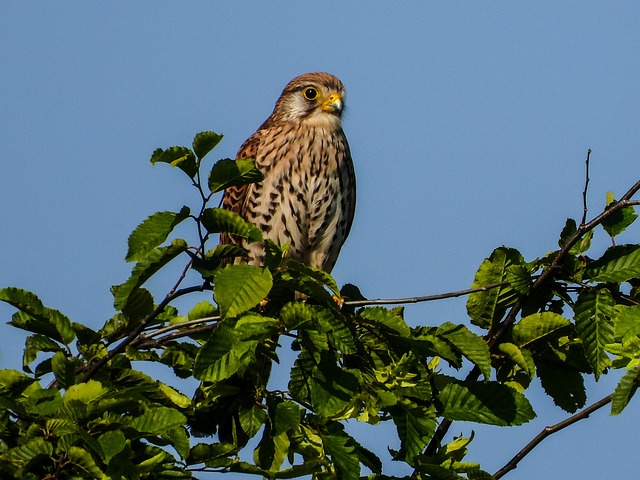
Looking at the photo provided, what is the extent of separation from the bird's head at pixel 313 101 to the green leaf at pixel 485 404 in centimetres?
363

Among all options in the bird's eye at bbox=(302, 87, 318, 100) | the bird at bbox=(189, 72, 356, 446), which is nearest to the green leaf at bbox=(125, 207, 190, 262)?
the bird at bbox=(189, 72, 356, 446)

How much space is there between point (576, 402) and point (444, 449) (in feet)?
2.05

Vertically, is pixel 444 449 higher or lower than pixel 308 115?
lower

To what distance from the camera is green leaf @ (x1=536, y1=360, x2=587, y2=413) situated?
437 centimetres

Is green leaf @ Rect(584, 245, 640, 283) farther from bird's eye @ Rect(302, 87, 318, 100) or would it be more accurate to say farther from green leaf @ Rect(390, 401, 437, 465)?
bird's eye @ Rect(302, 87, 318, 100)

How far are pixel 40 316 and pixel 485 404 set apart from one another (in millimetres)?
1600

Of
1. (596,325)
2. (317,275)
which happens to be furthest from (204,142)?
(596,325)

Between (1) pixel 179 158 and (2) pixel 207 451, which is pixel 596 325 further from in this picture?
(1) pixel 179 158

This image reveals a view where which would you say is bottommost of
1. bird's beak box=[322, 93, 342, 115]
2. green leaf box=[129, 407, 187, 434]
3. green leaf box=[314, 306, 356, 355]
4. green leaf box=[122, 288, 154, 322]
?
green leaf box=[129, 407, 187, 434]

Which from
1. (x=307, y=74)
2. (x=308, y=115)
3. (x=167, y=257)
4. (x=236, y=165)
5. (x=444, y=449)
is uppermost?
(x=307, y=74)

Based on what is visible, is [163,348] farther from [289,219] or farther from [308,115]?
[308,115]

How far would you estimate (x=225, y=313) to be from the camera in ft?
11.8

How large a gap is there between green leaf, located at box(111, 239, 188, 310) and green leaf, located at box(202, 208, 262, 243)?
110mm

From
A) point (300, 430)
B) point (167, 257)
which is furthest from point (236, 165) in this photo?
point (300, 430)
